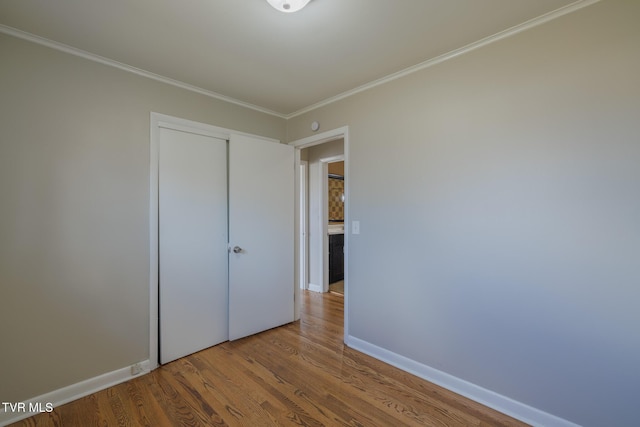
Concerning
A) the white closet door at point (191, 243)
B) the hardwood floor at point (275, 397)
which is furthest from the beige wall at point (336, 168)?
the hardwood floor at point (275, 397)

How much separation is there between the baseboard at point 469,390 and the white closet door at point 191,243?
1501 mm

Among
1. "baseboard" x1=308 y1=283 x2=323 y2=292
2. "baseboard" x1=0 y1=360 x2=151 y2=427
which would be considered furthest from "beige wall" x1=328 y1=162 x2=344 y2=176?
"baseboard" x1=0 y1=360 x2=151 y2=427

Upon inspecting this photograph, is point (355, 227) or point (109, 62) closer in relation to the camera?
point (109, 62)

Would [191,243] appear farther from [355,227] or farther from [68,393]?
[355,227]

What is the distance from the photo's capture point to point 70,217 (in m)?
2.00

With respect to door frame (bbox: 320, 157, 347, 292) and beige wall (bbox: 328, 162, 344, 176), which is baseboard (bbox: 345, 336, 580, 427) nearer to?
door frame (bbox: 320, 157, 347, 292)

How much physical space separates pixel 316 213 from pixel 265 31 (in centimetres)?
302

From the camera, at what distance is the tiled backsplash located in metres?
5.72

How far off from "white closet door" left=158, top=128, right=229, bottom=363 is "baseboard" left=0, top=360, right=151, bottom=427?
0.86 feet

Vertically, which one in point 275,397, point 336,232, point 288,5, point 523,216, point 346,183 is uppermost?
point 288,5

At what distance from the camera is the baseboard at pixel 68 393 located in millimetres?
1778

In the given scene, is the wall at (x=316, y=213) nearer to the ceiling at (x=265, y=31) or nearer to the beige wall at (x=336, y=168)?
the beige wall at (x=336, y=168)

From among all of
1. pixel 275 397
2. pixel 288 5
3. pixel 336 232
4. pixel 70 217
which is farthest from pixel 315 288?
pixel 288 5

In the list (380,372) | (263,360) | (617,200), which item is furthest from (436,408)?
(617,200)
